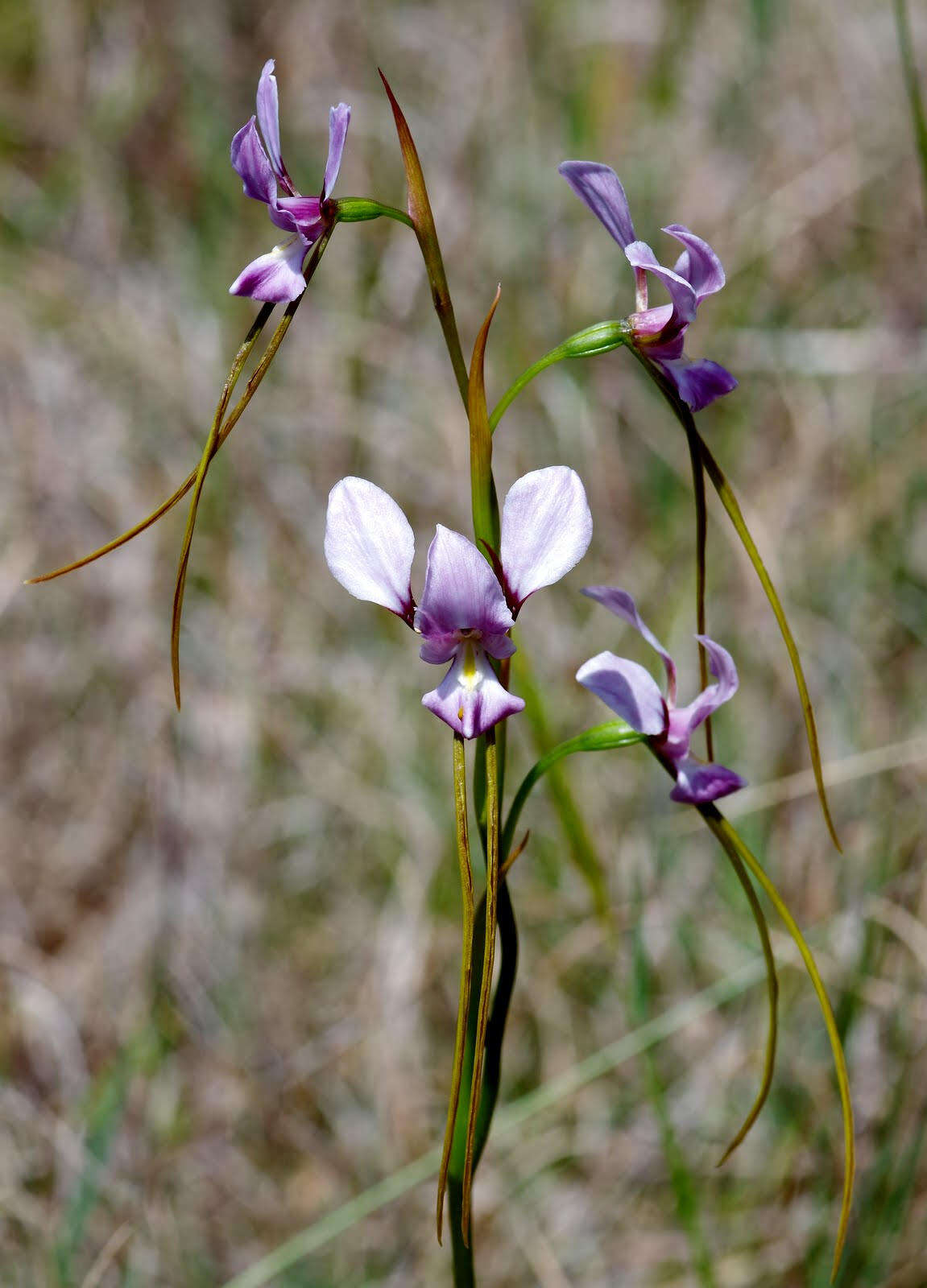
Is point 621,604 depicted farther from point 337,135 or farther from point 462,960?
point 337,135

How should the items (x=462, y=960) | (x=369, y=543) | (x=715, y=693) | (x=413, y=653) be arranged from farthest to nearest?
(x=413, y=653) < (x=715, y=693) < (x=369, y=543) < (x=462, y=960)

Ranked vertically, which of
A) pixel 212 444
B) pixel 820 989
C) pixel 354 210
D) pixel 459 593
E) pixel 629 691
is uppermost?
pixel 354 210

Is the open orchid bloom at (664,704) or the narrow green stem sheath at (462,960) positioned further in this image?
the open orchid bloom at (664,704)

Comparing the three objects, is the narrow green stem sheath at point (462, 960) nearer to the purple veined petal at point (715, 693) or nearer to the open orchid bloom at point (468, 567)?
the open orchid bloom at point (468, 567)

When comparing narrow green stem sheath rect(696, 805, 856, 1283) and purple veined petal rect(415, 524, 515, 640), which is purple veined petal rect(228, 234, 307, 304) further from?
narrow green stem sheath rect(696, 805, 856, 1283)

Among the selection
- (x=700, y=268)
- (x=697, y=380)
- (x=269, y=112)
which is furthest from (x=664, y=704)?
(x=269, y=112)

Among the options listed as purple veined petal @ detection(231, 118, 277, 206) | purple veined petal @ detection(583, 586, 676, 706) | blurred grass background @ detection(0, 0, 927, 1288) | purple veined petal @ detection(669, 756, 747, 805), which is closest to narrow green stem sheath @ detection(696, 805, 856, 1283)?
purple veined petal @ detection(669, 756, 747, 805)

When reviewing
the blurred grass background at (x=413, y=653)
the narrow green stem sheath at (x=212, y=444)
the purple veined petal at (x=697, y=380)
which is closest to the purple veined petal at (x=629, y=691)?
the purple veined petal at (x=697, y=380)
